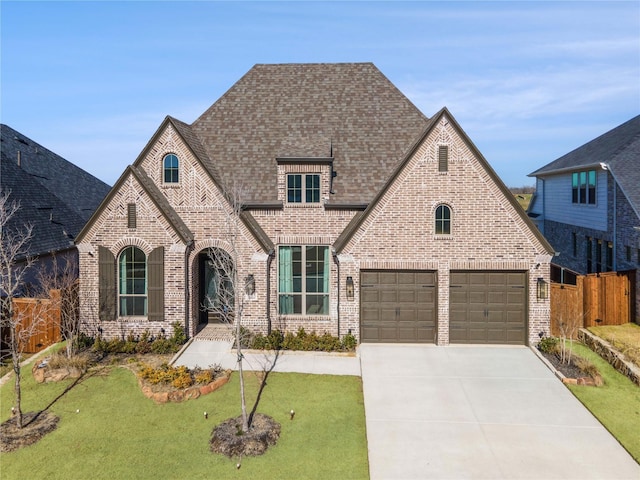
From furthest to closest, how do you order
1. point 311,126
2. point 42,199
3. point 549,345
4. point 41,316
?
point 42,199, point 311,126, point 41,316, point 549,345

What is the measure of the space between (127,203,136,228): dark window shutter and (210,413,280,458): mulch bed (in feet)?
28.3

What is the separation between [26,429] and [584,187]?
2472 cm

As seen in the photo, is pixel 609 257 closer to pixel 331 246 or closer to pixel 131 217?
pixel 331 246

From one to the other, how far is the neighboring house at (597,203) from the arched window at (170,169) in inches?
626

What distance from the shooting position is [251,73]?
20453 mm

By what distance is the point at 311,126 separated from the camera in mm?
18719

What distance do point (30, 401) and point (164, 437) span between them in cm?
458

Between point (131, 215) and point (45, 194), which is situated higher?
point (45, 194)

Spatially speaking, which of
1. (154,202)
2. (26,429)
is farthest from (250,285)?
(26,429)

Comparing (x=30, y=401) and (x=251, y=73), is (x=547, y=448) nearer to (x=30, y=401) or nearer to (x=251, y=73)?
(x=30, y=401)

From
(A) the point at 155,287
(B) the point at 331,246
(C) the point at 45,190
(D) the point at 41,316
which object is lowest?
(D) the point at 41,316

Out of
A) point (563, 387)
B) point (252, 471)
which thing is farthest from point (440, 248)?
point (252, 471)

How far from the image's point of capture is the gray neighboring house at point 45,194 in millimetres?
20547

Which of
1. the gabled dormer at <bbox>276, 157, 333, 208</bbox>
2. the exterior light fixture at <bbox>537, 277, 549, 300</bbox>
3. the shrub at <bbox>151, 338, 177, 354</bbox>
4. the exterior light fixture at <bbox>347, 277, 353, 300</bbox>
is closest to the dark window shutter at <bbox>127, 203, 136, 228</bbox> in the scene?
the shrub at <bbox>151, 338, 177, 354</bbox>
